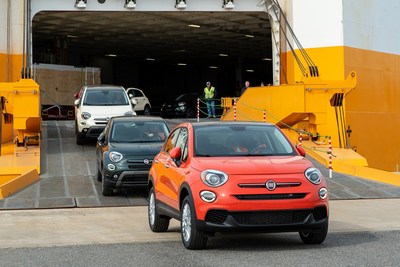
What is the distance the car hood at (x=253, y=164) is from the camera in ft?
26.7

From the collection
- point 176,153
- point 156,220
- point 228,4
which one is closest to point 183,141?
point 176,153

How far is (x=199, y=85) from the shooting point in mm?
70812

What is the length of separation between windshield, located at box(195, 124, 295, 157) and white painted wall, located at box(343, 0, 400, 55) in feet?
57.2

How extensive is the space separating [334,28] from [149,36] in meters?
16.9

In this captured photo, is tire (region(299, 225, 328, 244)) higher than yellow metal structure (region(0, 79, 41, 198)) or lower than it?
lower

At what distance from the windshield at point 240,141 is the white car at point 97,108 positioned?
1289 cm

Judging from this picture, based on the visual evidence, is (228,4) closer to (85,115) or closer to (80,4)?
(80,4)

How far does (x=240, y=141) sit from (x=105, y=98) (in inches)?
565

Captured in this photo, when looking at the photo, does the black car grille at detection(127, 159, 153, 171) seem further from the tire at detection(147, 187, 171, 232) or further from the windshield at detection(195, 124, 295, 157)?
the windshield at detection(195, 124, 295, 157)

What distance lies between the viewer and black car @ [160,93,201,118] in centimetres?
4219

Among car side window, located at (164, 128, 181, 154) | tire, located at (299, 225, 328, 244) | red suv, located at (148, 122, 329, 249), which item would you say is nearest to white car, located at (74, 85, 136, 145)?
car side window, located at (164, 128, 181, 154)

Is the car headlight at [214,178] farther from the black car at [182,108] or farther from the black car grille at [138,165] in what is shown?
the black car at [182,108]

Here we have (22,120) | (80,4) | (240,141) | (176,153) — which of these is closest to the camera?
(176,153)

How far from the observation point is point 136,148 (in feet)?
48.1
